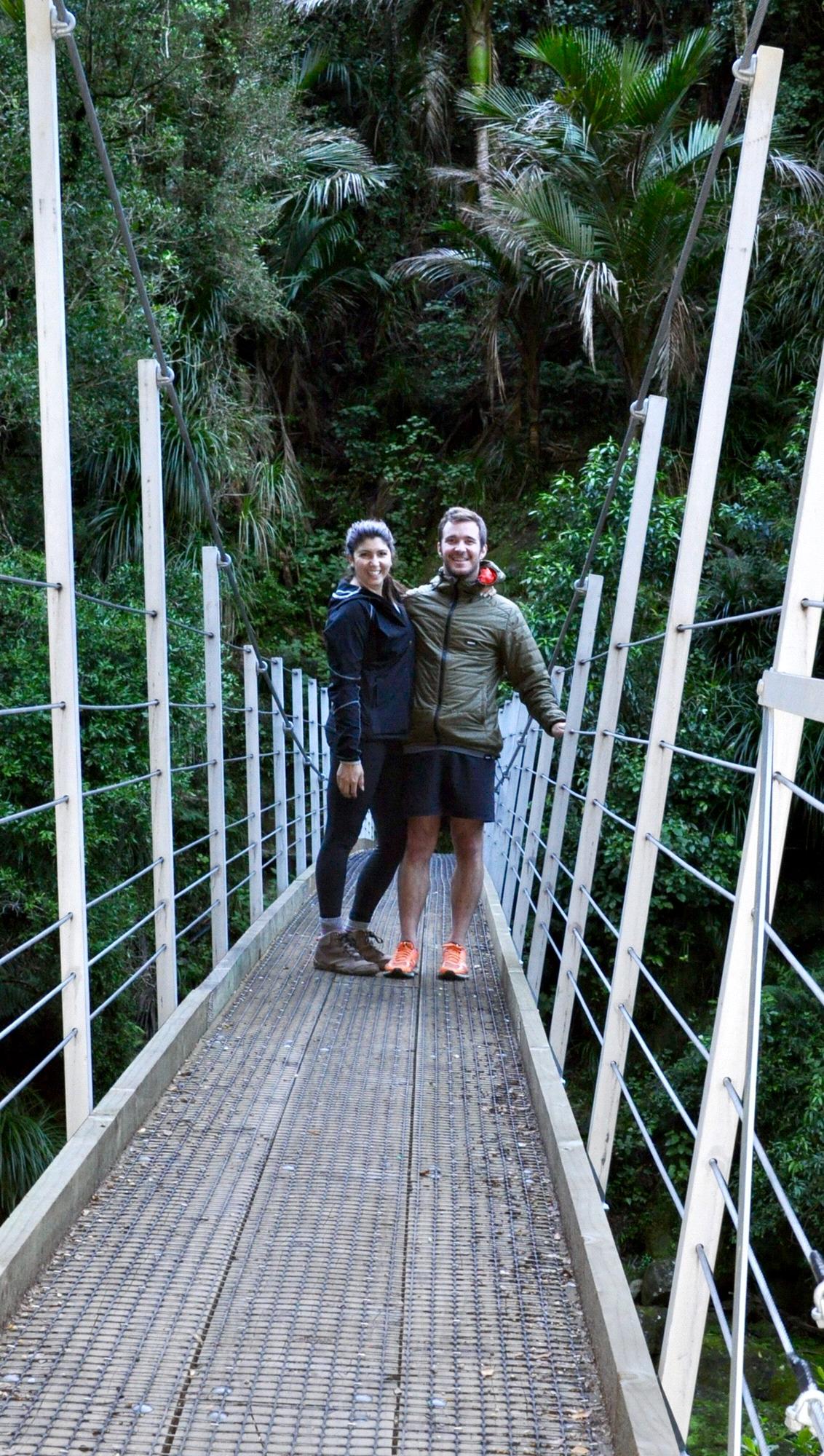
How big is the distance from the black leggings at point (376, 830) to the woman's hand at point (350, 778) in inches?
2.0

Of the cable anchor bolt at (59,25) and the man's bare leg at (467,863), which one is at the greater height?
the cable anchor bolt at (59,25)

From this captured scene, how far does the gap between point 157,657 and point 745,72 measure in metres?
1.56

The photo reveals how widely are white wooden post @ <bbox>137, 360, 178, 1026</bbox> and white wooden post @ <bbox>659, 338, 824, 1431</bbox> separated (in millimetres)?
1615

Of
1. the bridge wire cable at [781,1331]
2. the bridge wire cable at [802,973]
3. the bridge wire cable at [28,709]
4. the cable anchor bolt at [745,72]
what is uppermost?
the cable anchor bolt at [745,72]

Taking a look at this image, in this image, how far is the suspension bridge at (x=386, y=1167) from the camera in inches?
56.1

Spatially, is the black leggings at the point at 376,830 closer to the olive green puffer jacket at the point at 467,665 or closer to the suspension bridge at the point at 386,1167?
the olive green puffer jacket at the point at 467,665

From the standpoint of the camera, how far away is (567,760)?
337cm

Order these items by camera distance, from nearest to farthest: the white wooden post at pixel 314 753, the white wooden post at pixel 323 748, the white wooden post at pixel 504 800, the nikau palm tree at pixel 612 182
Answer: the white wooden post at pixel 504 800 → the white wooden post at pixel 314 753 → the white wooden post at pixel 323 748 → the nikau palm tree at pixel 612 182

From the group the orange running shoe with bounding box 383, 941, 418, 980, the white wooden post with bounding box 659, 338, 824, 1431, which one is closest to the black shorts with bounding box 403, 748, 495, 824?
the orange running shoe with bounding box 383, 941, 418, 980

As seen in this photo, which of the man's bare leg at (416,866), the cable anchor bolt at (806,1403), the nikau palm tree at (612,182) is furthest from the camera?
the nikau palm tree at (612,182)

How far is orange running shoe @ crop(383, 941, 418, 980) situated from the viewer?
387 cm

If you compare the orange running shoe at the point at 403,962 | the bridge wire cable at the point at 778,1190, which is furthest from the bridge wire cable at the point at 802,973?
the orange running shoe at the point at 403,962

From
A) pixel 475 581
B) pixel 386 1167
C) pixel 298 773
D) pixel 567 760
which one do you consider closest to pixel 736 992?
pixel 386 1167

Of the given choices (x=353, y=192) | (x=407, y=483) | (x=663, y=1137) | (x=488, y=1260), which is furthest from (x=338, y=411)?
(x=488, y=1260)
